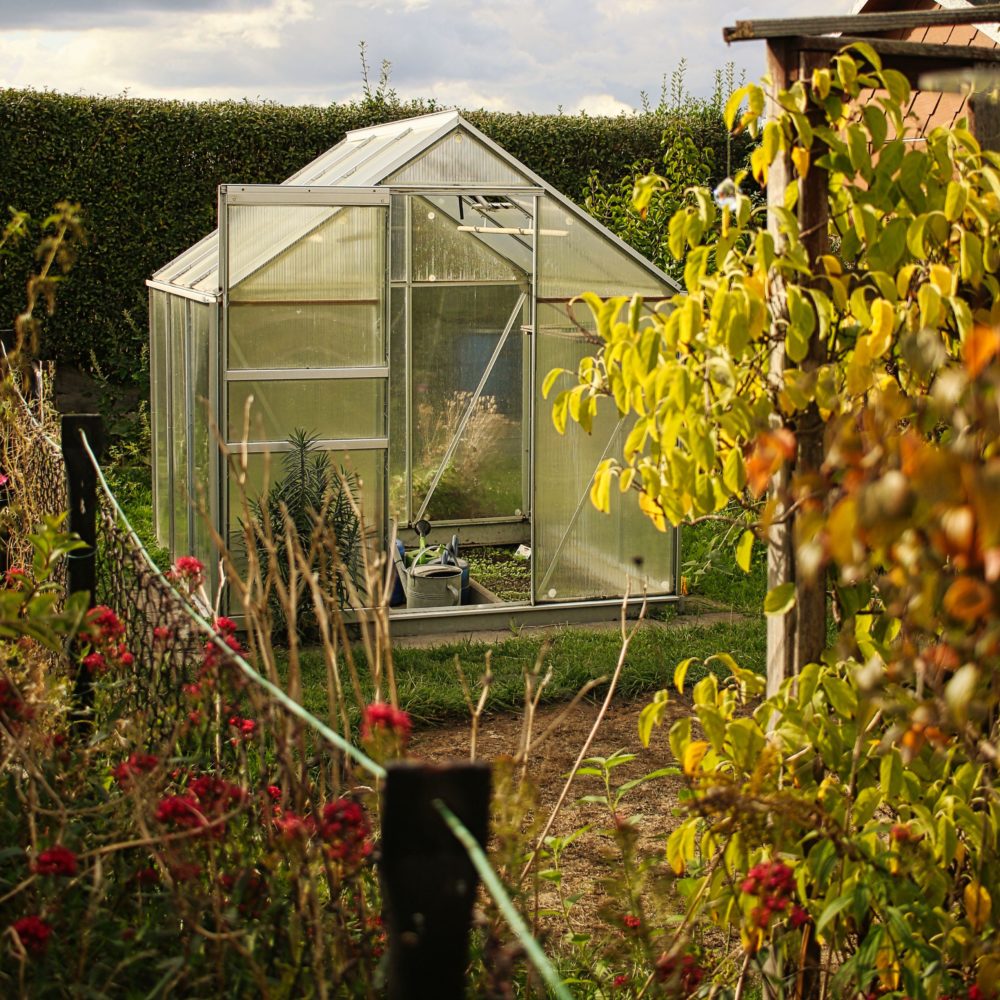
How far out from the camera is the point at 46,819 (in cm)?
241

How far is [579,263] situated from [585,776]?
2851 mm

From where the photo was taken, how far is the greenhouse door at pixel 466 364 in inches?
330

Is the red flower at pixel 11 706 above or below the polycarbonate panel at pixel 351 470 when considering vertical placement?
above

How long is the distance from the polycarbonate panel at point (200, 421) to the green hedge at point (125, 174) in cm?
393

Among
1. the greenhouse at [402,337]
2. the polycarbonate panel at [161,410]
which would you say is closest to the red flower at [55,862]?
the greenhouse at [402,337]

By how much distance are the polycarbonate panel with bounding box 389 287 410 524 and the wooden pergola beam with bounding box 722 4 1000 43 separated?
5.89 metres

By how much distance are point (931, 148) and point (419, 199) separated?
593 centimetres

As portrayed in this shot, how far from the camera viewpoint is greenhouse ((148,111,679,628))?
6.46 m

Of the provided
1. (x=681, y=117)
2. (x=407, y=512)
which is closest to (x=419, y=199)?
(x=407, y=512)

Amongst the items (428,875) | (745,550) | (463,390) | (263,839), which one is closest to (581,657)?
(463,390)

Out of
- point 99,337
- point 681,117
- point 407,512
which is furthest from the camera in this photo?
point 681,117

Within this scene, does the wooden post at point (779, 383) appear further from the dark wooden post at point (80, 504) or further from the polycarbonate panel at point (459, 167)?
the polycarbonate panel at point (459, 167)

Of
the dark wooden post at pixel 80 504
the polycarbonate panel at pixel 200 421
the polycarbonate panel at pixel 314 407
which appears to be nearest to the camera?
the dark wooden post at pixel 80 504

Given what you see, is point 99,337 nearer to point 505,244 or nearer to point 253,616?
point 505,244
